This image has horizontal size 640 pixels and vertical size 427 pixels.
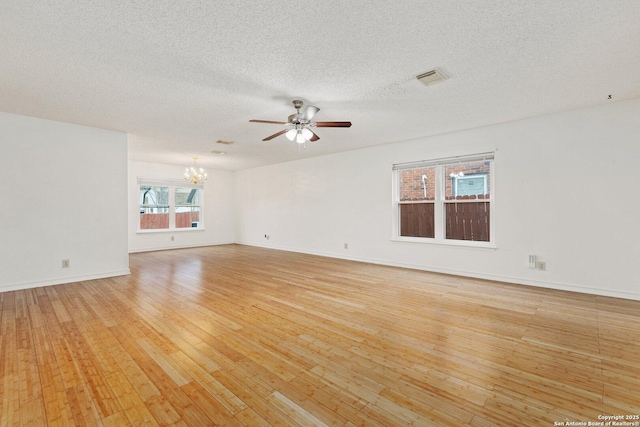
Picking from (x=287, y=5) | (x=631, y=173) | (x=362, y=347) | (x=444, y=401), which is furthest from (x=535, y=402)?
(x=631, y=173)

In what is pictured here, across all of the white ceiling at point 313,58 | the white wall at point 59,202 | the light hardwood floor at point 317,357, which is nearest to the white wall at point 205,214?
the white wall at point 59,202

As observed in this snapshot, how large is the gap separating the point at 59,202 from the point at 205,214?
15.1 ft

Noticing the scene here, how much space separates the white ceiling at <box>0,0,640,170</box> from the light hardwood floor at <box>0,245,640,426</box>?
254 cm

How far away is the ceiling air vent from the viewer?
2797 millimetres

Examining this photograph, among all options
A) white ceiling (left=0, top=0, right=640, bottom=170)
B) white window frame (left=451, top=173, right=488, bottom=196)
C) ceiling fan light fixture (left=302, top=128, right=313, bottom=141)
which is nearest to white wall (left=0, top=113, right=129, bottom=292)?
white ceiling (left=0, top=0, right=640, bottom=170)

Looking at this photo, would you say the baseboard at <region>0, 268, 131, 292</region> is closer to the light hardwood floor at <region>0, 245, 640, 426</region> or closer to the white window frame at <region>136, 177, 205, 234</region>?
the light hardwood floor at <region>0, 245, 640, 426</region>

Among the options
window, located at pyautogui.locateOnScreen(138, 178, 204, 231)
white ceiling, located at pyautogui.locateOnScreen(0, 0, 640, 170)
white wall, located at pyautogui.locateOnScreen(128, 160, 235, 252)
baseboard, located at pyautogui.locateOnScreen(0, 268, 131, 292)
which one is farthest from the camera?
window, located at pyautogui.locateOnScreen(138, 178, 204, 231)

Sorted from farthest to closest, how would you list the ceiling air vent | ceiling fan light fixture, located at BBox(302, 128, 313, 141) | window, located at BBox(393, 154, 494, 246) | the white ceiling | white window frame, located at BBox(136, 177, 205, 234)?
1. white window frame, located at BBox(136, 177, 205, 234)
2. window, located at BBox(393, 154, 494, 246)
3. ceiling fan light fixture, located at BBox(302, 128, 313, 141)
4. the ceiling air vent
5. the white ceiling

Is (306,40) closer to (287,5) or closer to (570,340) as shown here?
(287,5)

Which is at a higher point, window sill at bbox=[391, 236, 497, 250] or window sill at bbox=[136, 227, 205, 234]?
window sill at bbox=[136, 227, 205, 234]

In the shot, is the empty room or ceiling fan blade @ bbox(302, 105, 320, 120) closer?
the empty room

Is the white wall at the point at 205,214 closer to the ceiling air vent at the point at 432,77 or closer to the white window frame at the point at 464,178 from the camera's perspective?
the white window frame at the point at 464,178

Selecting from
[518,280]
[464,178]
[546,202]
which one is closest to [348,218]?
[464,178]

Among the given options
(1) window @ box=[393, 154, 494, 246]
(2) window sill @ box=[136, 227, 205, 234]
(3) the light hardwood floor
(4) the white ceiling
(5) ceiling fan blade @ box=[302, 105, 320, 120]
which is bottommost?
(3) the light hardwood floor
